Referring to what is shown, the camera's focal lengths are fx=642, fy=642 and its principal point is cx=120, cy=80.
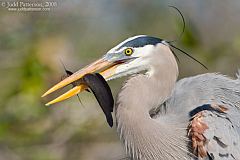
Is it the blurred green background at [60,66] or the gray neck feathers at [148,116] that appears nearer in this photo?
the gray neck feathers at [148,116]

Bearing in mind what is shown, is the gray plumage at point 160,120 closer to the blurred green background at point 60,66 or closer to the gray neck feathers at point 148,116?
the gray neck feathers at point 148,116

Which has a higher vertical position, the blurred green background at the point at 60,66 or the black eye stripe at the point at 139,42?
the black eye stripe at the point at 139,42

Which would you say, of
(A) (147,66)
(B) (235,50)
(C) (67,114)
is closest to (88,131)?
(C) (67,114)

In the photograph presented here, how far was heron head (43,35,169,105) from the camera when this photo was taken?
10.9 feet

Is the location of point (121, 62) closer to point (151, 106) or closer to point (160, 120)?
point (151, 106)

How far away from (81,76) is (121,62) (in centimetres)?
22

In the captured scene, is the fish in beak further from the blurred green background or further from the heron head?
the blurred green background

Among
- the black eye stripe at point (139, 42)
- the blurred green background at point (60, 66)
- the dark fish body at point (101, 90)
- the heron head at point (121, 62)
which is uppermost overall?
the black eye stripe at point (139, 42)

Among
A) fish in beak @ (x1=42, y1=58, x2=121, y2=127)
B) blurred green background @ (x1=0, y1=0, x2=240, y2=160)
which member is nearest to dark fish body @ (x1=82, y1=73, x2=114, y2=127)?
fish in beak @ (x1=42, y1=58, x2=121, y2=127)

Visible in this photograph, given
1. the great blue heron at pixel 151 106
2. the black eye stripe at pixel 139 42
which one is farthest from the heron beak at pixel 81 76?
the black eye stripe at pixel 139 42

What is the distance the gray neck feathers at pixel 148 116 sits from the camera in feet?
11.0

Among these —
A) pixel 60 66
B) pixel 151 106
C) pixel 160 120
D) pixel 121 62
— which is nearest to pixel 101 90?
pixel 121 62

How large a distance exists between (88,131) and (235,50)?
1258 mm

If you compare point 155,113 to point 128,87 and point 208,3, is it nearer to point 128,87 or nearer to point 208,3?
point 128,87
